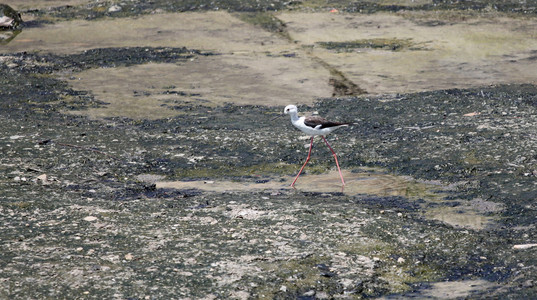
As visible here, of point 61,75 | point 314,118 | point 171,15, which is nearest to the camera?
point 314,118

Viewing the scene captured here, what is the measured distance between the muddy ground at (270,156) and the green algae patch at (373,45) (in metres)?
0.05

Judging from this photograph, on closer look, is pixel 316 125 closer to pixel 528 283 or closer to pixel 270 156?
pixel 270 156

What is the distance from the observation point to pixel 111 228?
13.9ft

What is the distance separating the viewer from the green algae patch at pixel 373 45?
890cm

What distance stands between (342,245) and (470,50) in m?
5.28

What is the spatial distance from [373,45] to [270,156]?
370 cm

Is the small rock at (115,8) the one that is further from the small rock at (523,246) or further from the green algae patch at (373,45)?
the small rock at (523,246)

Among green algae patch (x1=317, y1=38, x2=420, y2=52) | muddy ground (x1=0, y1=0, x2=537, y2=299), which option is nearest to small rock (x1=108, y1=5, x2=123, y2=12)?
muddy ground (x1=0, y1=0, x2=537, y2=299)

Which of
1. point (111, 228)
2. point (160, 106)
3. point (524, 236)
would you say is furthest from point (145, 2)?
point (524, 236)

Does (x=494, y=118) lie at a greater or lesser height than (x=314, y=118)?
lesser

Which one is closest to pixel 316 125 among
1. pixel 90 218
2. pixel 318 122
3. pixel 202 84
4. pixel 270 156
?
pixel 318 122

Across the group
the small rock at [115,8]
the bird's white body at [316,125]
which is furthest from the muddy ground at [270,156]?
the small rock at [115,8]

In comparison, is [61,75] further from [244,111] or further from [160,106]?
Result: [244,111]

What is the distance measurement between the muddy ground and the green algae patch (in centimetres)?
5
